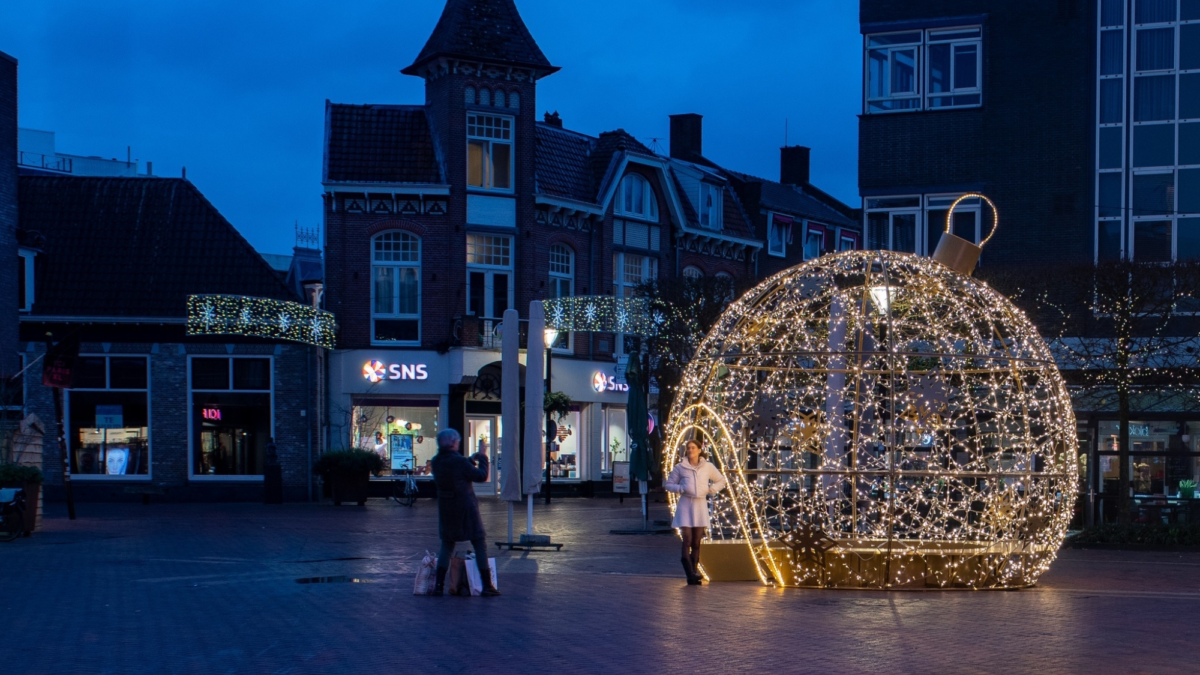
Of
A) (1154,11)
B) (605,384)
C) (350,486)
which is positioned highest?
(1154,11)

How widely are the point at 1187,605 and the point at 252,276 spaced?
93.2 ft

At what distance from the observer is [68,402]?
37219 mm

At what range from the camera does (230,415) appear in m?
37.6

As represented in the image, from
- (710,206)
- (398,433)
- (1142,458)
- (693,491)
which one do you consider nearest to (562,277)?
(398,433)

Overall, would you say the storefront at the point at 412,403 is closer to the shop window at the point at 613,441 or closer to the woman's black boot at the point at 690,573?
the shop window at the point at 613,441

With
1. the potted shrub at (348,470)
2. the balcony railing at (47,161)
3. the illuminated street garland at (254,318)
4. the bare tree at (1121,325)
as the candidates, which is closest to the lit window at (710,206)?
the illuminated street garland at (254,318)

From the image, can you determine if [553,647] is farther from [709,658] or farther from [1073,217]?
[1073,217]

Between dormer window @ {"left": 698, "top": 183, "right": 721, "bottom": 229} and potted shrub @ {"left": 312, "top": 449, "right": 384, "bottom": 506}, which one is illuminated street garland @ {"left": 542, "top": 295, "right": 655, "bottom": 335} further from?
dormer window @ {"left": 698, "top": 183, "right": 721, "bottom": 229}

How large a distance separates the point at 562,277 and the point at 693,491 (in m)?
26.8

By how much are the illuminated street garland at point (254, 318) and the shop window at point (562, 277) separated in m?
7.15

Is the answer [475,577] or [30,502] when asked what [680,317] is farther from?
[475,577]

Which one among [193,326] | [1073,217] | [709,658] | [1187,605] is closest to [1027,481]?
[1187,605]

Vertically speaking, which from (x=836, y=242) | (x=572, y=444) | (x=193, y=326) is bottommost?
(x=572, y=444)

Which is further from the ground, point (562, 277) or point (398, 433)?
point (562, 277)
